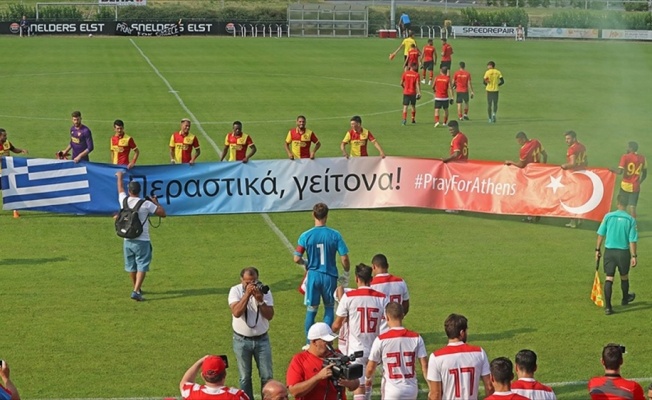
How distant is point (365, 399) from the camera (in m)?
11.7

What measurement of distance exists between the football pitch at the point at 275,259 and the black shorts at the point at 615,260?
691mm

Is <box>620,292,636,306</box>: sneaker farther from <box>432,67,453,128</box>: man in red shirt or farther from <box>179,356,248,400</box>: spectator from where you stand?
<box>432,67,453,128</box>: man in red shirt

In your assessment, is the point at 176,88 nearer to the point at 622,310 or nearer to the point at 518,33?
the point at 622,310

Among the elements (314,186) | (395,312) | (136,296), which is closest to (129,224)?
(136,296)

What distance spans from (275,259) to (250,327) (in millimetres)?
7089

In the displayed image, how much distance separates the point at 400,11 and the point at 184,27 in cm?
1991

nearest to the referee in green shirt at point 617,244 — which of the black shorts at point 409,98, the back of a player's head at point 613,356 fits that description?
the back of a player's head at point 613,356

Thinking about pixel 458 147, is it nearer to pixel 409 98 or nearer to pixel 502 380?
pixel 409 98

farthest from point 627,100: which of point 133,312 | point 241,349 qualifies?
point 241,349

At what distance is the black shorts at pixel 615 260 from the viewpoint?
16.1 meters

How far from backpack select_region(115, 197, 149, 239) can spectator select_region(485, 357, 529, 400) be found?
8264 mm

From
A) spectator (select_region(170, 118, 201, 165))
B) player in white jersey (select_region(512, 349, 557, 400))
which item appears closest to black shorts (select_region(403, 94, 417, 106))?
spectator (select_region(170, 118, 201, 165))

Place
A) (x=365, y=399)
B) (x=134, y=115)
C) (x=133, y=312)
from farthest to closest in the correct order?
(x=134, y=115) < (x=133, y=312) < (x=365, y=399)

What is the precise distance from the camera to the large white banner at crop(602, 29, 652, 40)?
252ft
